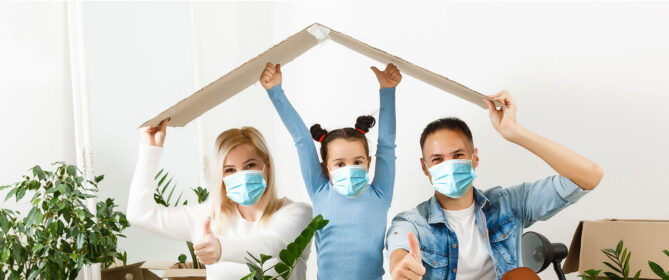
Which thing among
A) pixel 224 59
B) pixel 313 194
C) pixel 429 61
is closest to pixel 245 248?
pixel 313 194

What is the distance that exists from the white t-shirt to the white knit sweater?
0.48 meters

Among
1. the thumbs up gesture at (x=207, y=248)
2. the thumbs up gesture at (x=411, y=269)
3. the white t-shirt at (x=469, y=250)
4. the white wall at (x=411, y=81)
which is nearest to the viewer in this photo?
the thumbs up gesture at (x=411, y=269)

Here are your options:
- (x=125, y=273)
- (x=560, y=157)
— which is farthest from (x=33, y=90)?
(x=560, y=157)

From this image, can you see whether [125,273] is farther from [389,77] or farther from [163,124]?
Result: [389,77]

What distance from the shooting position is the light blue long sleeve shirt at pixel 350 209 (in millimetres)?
1741

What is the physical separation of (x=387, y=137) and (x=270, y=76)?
43 centimetres

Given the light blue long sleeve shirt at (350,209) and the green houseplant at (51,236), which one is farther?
the green houseplant at (51,236)

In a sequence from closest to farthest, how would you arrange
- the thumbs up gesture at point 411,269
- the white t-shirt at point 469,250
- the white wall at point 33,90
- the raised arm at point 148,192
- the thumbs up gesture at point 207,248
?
the thumbs up gesture at point 411,269 → the thumbs up gesture at point 207,248 → the white t-shirt at point 469,250 → the raised arm at point 148,192 → the white wall at point 33,90

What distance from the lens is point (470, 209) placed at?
173 centimetres

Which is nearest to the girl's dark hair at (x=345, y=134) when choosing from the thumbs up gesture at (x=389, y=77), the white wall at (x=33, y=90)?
the thumbs up gesture at (x=389, y=77)

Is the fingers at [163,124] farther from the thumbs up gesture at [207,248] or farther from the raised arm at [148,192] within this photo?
the thumbs up gesture at [207,248]

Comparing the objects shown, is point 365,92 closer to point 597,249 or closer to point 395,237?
point 395,237

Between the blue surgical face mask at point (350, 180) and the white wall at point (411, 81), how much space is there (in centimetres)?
66

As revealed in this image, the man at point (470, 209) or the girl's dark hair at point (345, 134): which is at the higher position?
the girl's dark hair at point (345, 134)
